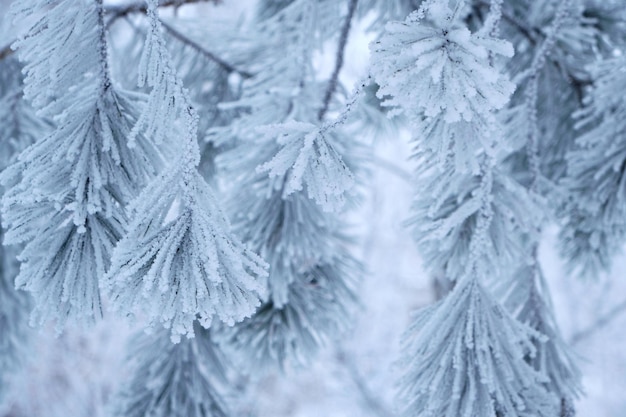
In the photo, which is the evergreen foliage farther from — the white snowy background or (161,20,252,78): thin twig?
the white snowy background

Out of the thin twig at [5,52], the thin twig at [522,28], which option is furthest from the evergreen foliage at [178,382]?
the thin twig at [522,28]

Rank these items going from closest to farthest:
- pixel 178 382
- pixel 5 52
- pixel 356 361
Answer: pixel 5 52 < pixel 178 382 < pixel 356 361

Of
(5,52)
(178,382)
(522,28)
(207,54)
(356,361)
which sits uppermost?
(5,52)

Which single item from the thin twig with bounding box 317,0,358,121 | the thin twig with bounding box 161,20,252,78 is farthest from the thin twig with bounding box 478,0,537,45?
the thin twig with bounding box 161,20,252,78

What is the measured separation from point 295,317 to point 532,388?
50 cm

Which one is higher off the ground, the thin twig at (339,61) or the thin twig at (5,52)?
the thin twig at (5,52)

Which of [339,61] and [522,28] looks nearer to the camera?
[339,61]

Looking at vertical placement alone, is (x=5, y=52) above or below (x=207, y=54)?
above

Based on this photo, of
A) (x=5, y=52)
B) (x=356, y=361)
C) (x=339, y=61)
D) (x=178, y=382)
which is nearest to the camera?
(x=339, y=61)

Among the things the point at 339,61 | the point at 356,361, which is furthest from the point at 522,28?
the point at 356,361

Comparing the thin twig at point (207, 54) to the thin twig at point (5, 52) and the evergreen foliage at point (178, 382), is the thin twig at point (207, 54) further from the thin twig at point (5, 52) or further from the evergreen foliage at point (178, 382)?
the evergreen foliage at point (178, 382)

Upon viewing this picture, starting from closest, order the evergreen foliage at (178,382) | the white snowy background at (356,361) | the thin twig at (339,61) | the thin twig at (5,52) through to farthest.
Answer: the thin twig at (339,61), the thin twig at (5,52), the evergreen foliage at (178,382), the white snowy background at (356,361)

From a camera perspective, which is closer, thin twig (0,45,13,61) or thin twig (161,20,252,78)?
thin twig (0,45,13,61)

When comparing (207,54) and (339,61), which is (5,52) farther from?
(339,61)
